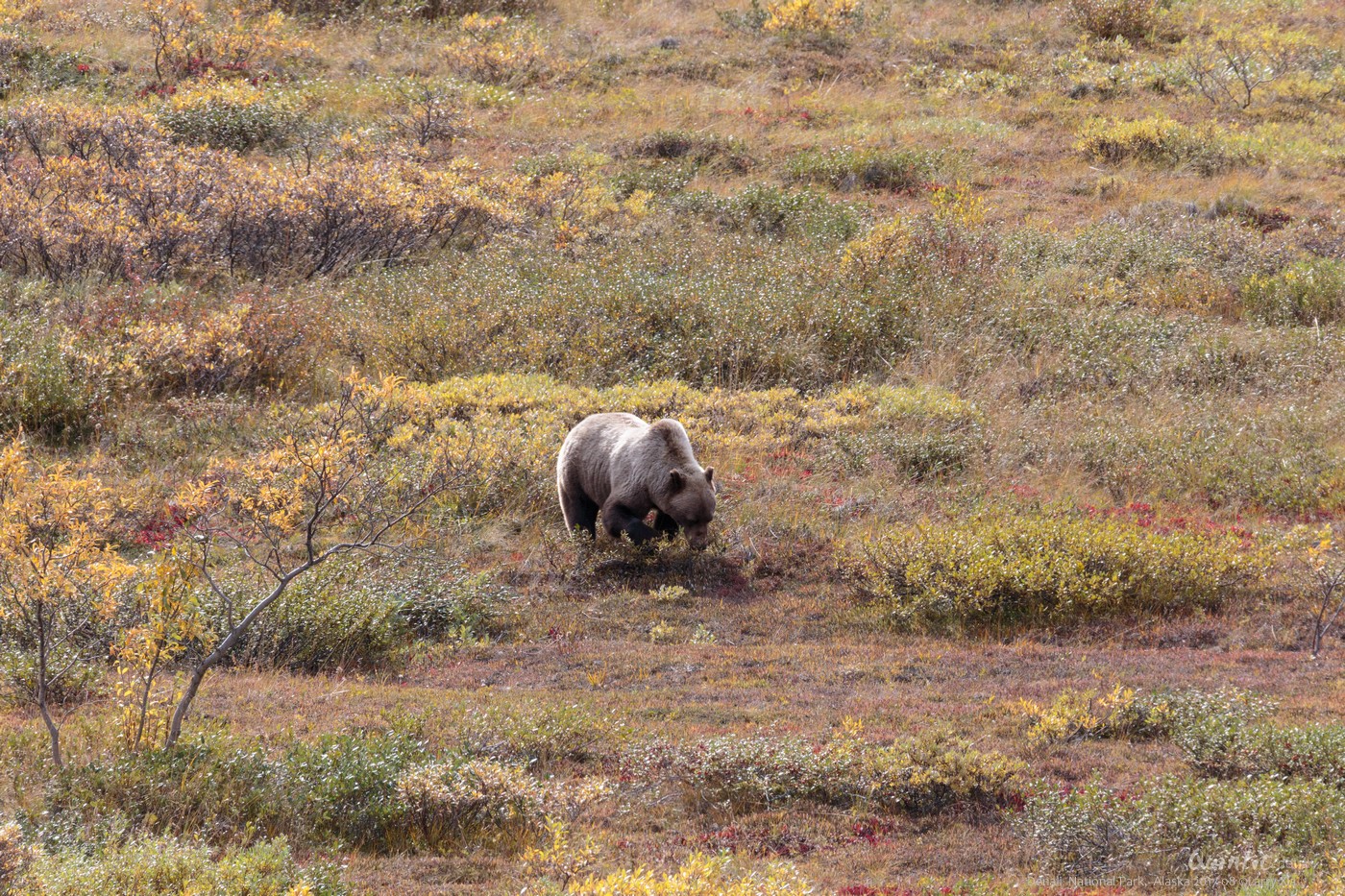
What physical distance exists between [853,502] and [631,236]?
9139 millimetres

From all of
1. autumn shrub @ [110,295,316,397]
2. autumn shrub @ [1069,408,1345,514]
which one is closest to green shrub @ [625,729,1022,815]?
autumn shrub @ [1069,408,1345,514]

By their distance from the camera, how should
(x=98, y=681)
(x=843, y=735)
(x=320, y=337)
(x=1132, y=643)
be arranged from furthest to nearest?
(x=320, y=337)
(x=1132, y=643)
(x=98, y=681)
(x=843, y=735)

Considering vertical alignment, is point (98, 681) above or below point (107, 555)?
below

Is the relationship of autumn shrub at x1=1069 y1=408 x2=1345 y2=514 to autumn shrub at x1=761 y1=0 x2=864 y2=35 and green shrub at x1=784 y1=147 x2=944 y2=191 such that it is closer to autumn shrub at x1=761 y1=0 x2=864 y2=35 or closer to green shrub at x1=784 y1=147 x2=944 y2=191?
green shrub at x1=784 y1=147 x2=944 y2=191

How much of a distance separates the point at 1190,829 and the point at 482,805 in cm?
352

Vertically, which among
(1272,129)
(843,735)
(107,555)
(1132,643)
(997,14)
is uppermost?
(997,14)

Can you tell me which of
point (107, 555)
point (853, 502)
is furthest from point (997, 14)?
point (107, 555)

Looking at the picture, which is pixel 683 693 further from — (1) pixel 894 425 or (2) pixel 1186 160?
(2) pixel 1186 160

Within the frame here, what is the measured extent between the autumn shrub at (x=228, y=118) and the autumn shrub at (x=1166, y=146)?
657 inches

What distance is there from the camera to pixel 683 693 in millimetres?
8148

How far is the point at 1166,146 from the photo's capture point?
926 inches

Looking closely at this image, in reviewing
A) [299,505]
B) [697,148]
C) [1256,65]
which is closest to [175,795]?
[299,505]

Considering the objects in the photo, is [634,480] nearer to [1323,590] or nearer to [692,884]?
[692,884]

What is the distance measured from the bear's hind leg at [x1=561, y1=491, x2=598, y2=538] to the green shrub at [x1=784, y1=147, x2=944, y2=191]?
44.6ft
